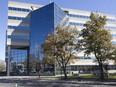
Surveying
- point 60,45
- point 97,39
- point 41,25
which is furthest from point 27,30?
point 97,39

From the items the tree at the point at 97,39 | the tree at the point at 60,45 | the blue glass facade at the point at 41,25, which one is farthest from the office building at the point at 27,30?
the tree at the point at 97,39

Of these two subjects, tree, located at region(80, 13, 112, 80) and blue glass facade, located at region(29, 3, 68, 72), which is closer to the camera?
tree, located at region(80, 13, 112, 80)

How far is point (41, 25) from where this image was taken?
86.5m

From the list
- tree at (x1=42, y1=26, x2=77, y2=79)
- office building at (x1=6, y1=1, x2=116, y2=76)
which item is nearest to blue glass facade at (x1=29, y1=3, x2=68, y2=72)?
office building at (x1=6, y1=1, x2=116, y2=76)

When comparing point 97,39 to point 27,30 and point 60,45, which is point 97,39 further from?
point 27,30

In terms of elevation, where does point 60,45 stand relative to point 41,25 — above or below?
below

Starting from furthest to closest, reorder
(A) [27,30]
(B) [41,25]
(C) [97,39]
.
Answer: (A) [27,30]
(B) [41,25]
(C) [97,39]

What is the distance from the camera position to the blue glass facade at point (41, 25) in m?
83.9

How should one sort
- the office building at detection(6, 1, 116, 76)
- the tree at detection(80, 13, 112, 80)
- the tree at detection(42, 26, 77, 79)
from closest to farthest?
1. the tree at detection(80, 13, 112, 80)
2. the tree at detection(42, 26, 77, 79)
3. the office building at detection(6, 1, 116, 76)

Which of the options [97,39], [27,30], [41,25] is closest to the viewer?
[97,39]

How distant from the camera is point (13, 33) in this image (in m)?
90.6

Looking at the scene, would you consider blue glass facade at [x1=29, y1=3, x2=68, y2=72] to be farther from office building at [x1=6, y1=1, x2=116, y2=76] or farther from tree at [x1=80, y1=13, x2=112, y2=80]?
tree at [x1=80, y1=13, x2=112, y2=80]

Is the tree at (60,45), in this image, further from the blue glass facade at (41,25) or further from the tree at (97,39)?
the blue glass facade at (41,25)

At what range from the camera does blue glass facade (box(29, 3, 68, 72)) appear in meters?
83.9
